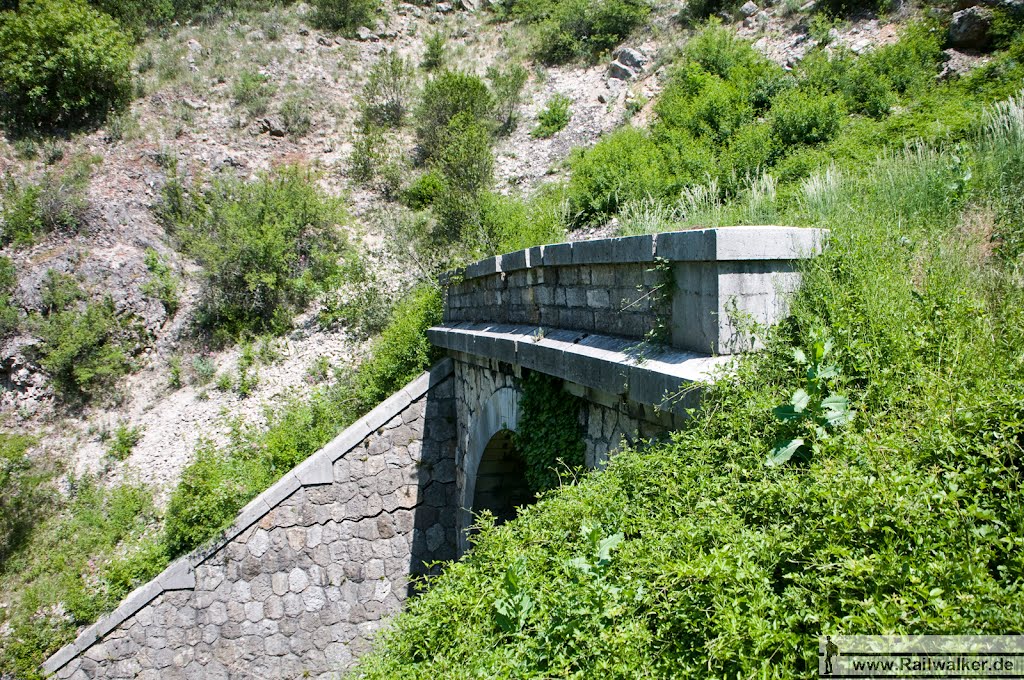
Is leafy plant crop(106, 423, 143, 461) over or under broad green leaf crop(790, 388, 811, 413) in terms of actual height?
under

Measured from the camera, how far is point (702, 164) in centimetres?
1004

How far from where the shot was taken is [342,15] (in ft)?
67.4

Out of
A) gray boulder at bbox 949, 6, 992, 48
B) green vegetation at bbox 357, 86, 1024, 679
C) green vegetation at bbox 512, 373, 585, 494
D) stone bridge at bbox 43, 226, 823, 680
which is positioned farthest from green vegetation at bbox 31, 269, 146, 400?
gray boulder at bbox 949, 6, 992, 48

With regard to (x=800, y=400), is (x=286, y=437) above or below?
below

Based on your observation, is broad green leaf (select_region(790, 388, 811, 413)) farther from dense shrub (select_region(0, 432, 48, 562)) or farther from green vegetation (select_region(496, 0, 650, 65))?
green vegetation (select_region(496, 0, 650, 65))

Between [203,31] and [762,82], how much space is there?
16.6 meters

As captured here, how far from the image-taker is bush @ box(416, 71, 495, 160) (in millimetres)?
16375

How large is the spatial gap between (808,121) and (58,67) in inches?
664

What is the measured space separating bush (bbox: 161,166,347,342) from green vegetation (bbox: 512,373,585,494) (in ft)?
27.7

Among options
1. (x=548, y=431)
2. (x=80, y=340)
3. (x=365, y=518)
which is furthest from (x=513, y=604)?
(x=80, y=340)

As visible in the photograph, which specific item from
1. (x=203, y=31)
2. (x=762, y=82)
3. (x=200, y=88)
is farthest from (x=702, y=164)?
(x=203, y=31)

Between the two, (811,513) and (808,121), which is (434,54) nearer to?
(808,121)

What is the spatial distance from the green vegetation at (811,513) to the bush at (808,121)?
574 cm

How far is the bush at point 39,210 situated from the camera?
13609 mm
